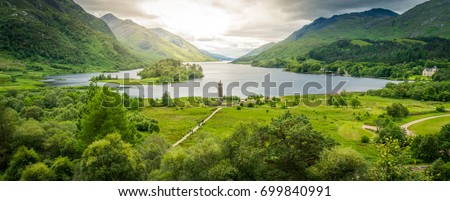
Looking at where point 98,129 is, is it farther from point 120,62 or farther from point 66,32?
point 66,32

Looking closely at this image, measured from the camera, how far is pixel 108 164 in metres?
11.1

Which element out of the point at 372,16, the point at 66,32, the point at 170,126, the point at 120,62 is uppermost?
the point at 372,16

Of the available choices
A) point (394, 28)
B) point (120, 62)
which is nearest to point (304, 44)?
point (394, 28)

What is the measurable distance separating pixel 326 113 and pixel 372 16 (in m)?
176

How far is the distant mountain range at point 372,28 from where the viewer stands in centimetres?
13500

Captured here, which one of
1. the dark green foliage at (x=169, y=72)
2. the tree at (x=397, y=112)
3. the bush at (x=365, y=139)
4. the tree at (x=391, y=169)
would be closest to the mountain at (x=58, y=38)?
the dark green foliage at (x=169, y=72)

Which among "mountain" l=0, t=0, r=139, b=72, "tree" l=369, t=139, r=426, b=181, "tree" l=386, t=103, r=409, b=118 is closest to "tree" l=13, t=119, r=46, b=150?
"tree" l=369, t=139, r=426, b=181

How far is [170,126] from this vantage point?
3052cm

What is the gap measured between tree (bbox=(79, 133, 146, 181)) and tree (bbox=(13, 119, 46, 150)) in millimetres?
6482

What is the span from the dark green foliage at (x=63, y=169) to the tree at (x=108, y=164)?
2437mm

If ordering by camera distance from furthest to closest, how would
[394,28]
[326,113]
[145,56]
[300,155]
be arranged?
1. [394,28]
2. [145,56]
3. [326,113]
4. [300,155]

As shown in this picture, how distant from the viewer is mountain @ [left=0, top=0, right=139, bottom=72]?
85625mm

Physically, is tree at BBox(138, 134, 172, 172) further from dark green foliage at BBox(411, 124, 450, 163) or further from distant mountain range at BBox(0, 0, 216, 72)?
distant mountain range at BBox(0, 0, 216, 72)

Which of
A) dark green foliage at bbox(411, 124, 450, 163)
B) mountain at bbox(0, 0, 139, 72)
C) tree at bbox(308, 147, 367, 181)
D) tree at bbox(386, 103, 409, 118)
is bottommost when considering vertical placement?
dark green foliage at bbox(411, 124, 450, 163)
